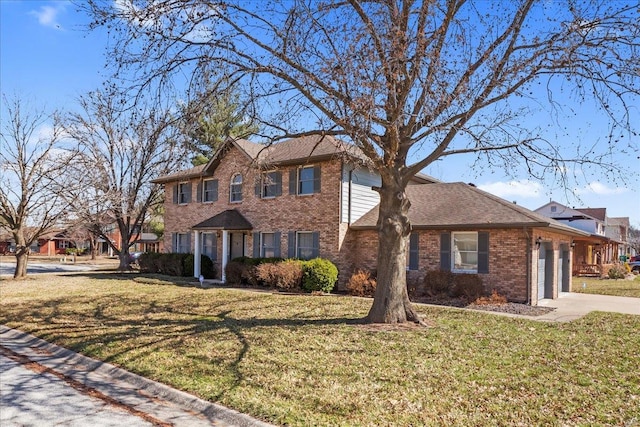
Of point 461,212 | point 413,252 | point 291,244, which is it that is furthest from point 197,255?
point 461,212

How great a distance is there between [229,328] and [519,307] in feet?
30.3

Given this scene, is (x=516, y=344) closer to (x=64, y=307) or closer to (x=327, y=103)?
(x=327, y=103)

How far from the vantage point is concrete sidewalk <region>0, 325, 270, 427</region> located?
5238 millimetres

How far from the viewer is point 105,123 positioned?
29031 mm

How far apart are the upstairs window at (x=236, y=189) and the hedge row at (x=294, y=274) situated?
4786 mm

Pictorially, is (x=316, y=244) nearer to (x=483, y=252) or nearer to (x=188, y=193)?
(x=483, y=252)

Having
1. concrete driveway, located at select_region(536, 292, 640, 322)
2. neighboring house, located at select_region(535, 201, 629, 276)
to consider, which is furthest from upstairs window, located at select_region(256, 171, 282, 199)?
neighboring house, located at select_region(535, 201, 629, 276)

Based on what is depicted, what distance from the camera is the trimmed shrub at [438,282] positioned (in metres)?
16.4

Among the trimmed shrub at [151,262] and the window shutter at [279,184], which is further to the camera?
the trimmed shrub at [151,262]

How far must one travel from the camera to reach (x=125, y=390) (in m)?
6.34

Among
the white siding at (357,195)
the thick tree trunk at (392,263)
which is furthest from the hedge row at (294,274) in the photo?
the thick tree trunk at (392,263)

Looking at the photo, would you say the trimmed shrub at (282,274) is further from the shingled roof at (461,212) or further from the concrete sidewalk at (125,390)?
the concrete sidewalk at (125,390)

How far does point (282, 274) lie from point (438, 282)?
6.00 metres

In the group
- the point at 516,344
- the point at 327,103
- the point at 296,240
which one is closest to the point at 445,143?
the point at 327,103
